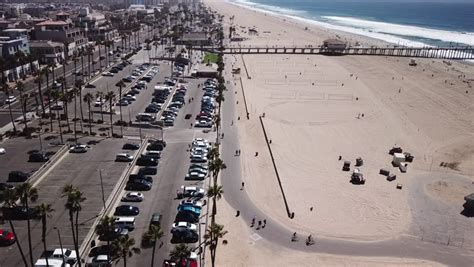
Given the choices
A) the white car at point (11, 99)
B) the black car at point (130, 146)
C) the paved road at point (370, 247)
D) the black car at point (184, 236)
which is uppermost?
the white car at point (11, 99)

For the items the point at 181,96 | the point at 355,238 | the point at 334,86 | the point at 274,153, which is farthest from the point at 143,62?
the point at 355,238

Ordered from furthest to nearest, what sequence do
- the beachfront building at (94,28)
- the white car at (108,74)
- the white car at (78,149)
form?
the beachfront building at (94,28)
the white car at (108,74)
the white car at (78,149)

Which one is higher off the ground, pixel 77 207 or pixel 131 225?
pixel 77 207

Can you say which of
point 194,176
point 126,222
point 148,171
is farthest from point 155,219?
point 148,171

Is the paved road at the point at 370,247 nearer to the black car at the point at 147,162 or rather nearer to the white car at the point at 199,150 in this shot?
the white car at the point at 199,150

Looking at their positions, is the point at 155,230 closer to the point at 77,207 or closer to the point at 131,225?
the point at 77,207

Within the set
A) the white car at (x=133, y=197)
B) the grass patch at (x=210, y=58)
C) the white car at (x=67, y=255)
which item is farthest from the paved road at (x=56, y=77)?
the white car at (x=67, y=255)
